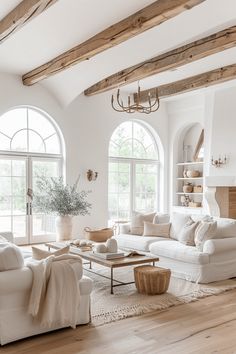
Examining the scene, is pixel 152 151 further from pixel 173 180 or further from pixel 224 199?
pixel 224 199

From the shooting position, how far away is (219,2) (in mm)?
4355

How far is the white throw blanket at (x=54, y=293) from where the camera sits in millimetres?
3236

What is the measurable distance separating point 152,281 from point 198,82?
14.5 ft

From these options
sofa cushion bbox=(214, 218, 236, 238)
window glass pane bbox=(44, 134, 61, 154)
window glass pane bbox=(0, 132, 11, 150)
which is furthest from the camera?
window glass pane bbox=(44, 134, 61, 154)

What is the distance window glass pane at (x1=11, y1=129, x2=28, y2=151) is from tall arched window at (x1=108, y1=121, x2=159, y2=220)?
2181 millimetres

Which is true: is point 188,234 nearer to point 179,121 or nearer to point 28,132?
point 28,132

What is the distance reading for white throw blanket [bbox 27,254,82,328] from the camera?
3236 mm

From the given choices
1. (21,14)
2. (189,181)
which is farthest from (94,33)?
(189,181)

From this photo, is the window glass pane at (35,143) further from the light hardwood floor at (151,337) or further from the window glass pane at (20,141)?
the light hardwood floor at (151,337)

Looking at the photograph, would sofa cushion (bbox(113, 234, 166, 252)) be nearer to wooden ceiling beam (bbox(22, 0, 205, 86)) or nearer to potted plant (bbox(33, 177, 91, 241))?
potted plant (bbox(33, 177, 91, 241))

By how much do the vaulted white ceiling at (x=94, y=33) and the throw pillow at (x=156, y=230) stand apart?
2.80m

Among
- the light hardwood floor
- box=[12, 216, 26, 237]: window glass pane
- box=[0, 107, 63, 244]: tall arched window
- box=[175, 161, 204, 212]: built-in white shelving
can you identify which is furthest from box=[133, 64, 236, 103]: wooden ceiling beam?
the light hardwood floor

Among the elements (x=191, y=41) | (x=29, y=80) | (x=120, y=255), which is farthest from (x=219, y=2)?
(x=29, y=80)

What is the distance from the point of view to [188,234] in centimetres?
573
